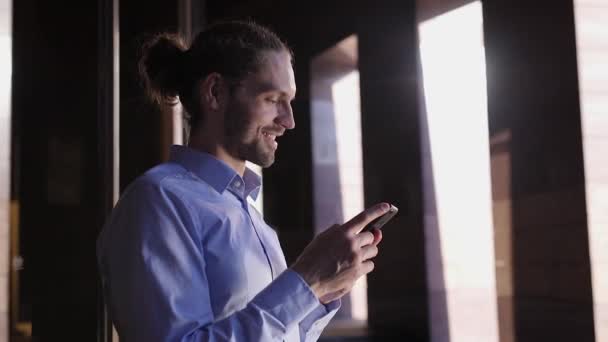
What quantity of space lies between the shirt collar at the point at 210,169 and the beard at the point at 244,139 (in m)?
0.05

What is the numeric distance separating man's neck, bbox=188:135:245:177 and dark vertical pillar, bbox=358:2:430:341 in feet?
5.13

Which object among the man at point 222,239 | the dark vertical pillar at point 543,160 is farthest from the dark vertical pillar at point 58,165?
the dark vertical pillar at point 543,160

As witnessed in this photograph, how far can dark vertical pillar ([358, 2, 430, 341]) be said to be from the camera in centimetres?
281

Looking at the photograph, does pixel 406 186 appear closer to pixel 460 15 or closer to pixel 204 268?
pixel 460 15

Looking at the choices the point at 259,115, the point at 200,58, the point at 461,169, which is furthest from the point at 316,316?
the point at 461,169

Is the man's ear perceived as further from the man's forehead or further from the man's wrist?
the man's wrist

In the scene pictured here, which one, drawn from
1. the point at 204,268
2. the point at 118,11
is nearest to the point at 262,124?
the point at 204,268

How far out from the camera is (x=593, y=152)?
2.35 meters

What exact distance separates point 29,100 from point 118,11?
0.50 meters

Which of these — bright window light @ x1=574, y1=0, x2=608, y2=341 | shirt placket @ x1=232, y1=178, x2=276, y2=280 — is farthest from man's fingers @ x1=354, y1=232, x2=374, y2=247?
bright window light @ x1=574, y1=0, x2=608, y2=341

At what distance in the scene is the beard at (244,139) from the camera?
4.25ft

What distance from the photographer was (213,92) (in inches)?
53.2

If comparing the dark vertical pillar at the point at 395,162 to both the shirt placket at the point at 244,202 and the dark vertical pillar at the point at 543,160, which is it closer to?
the dark vertical pillar at the point at 543,160

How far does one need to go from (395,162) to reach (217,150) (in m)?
1.65
